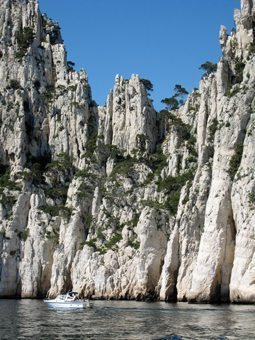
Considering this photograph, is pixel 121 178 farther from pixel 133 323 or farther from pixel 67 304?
pixel 133 323

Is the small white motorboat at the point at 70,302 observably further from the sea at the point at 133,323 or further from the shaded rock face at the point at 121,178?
the shaded rock face at the point at 121,178

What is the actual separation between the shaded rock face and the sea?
13.9m

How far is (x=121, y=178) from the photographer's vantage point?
115 metres

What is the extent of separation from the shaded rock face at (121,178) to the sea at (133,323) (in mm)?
13930

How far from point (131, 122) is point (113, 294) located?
1572 inches

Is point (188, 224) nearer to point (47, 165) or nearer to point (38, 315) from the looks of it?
point (38, 315)

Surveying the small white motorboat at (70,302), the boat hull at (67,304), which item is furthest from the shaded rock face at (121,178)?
the boat hull at (67,304)

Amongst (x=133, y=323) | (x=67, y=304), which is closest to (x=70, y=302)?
(x=67, y=304)

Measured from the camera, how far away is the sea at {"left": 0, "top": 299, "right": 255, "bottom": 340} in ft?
154

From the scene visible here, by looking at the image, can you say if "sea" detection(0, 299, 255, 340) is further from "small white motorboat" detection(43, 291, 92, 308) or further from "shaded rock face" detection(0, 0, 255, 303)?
"shaded rock face" detection(0, 0, 255, 303)

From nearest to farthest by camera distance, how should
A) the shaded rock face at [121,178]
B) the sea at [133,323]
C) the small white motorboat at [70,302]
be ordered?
1. the sea at [133,323]
2. the small white motorboat at [70,302]
3. the shaded rock face at [121,178]

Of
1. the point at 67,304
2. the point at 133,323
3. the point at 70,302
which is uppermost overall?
the point at 70,302

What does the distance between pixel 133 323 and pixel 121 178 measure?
197 ft

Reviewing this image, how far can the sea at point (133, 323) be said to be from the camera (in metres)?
46.9
